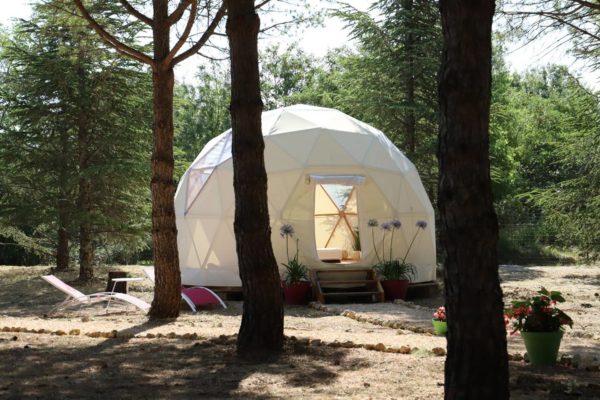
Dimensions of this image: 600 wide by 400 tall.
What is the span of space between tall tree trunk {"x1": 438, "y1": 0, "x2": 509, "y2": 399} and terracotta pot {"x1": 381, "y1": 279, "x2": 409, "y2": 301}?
969 centimetres

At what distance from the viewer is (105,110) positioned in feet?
54.1

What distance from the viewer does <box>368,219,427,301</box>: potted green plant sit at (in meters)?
13.3

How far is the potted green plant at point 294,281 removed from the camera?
12.9 m

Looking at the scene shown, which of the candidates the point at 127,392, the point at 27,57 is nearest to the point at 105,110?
the point at 27,57

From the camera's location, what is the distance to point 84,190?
16.4 metres

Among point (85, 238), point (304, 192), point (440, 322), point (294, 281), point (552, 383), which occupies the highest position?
point (304, 192)

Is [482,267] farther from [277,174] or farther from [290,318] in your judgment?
[277,174]

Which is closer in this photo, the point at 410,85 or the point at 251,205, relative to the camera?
the point at 251,205

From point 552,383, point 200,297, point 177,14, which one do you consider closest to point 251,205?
point 552,383

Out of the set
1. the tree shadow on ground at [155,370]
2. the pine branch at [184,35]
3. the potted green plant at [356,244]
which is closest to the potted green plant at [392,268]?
the potted green plant at [356,244]

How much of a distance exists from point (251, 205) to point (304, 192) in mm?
7721

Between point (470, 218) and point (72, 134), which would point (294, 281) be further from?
point (470, 218)

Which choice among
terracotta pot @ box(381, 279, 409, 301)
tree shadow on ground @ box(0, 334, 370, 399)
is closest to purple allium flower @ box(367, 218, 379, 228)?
terracotta pot @ box(381, 279, 409, 301)

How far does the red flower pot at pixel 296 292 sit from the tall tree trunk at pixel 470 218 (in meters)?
9.20
